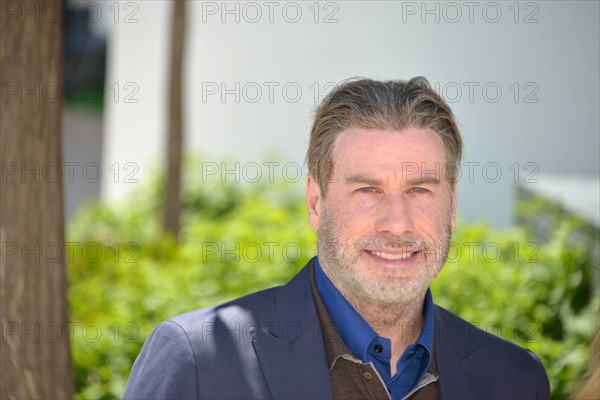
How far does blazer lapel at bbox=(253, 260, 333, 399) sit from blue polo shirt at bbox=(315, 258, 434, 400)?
0.20 ft

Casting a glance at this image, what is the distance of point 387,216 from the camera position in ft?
7.70

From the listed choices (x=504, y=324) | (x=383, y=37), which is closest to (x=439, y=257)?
(x=504, y=324)

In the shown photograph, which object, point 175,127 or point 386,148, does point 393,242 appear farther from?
point 175,127

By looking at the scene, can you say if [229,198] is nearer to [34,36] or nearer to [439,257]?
[34,36]

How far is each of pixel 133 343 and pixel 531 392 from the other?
2.85m

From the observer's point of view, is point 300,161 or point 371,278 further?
point 300,161

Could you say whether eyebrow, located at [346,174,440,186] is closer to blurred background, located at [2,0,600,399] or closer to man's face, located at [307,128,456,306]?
man's face, located at [307,128,456,306]

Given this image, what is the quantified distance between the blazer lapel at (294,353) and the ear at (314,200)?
221 millimetres

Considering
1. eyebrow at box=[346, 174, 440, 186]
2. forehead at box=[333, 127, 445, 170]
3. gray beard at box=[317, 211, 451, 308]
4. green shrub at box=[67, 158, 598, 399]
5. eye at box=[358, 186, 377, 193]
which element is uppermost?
forehead at box=[333, 127, 445, 170]

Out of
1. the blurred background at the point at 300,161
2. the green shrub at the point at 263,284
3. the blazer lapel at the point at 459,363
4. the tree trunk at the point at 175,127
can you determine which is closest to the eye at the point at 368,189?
the blazer lapel at the point at 459,363

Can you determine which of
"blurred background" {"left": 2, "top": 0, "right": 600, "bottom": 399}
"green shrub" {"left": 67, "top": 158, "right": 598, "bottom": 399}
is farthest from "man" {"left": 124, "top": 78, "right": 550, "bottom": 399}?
"green shrub" {"left": 67, "top": 158, "right": 598, "bottom": 399}

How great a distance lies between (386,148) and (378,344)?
496mm

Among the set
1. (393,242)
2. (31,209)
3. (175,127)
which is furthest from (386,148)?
(175,127)

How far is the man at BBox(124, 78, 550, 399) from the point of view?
91.0 inches
